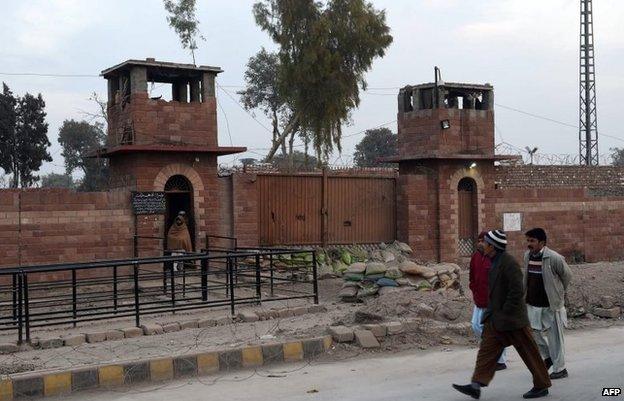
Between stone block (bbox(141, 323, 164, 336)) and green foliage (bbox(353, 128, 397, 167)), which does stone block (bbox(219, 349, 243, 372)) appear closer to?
stone block (bbox(141, 323, 164, 336))

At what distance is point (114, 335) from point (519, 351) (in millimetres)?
5708

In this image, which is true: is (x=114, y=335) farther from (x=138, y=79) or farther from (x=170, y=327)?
(x=138, y=79)

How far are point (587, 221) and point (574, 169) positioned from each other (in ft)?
10.4

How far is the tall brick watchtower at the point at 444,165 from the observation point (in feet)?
66.9

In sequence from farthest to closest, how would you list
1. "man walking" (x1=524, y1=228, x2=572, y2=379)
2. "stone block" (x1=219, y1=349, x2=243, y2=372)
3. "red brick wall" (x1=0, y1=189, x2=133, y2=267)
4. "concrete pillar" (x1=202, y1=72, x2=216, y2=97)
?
"concrete pillar" (x1=202, y1=72, x2=216, y2=97) < "red brick wall" (x1=0, y1=189, x2=133, y2=267) < "stone block" (x1=219, y1=349, x2=243, y2=372) < "man walking" (x1=524, y1=228, x2=572, y2=379)

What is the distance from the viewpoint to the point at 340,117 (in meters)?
28.2

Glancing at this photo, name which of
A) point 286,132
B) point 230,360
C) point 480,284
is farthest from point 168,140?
point 286,132

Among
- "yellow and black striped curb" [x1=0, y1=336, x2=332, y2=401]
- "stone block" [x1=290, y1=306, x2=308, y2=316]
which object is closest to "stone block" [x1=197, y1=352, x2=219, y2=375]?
"yellow and black striped curb" [x1=0, y1=336, x2=332, y2=401]

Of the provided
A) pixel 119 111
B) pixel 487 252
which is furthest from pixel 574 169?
pixel 487 252

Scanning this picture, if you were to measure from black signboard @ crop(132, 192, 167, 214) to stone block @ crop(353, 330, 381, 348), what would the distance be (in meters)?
7.97

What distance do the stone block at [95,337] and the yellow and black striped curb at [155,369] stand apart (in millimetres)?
2083

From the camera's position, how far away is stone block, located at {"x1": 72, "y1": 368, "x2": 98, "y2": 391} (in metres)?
8.19

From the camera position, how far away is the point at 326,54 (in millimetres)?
27156

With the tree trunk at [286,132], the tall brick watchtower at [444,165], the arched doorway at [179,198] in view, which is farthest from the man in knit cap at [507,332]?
the tree trunk at [286,132]
